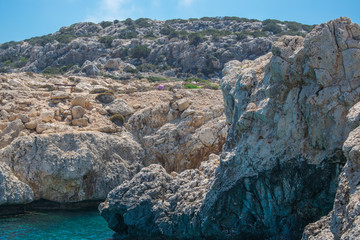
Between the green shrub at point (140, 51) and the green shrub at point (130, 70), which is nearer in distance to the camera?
the green shrub at point (130, 70)

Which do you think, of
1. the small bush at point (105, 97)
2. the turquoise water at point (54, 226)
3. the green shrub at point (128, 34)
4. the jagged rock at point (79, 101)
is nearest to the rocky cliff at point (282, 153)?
the turquoise water at point (54, 226)

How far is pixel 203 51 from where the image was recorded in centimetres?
5794

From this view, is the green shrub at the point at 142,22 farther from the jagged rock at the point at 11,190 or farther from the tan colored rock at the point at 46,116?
the jagged rock at the point at 11,190

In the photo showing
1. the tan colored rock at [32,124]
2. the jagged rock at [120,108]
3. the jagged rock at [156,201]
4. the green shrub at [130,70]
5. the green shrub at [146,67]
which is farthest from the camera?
the green shrub at [146,67]

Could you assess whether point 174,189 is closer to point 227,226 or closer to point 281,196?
point 227,226

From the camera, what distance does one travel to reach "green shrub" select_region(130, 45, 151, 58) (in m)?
61.6

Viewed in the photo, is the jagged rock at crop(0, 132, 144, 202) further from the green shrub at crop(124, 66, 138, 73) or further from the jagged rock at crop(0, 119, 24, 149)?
the green shrub at crop(124, 66, 138, 73)

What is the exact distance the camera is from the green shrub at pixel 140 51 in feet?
202

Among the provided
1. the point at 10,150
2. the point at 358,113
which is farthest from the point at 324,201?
the point at 10,150

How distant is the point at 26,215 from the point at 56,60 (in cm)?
4709

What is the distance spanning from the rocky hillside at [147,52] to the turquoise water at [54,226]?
29895 millimetres

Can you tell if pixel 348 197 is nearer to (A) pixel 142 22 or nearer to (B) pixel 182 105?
(B) pixel 182 105

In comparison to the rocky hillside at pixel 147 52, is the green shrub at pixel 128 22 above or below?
above

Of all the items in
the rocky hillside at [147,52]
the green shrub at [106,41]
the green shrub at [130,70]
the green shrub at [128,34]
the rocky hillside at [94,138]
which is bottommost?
the rocky hillside at [94,138]
